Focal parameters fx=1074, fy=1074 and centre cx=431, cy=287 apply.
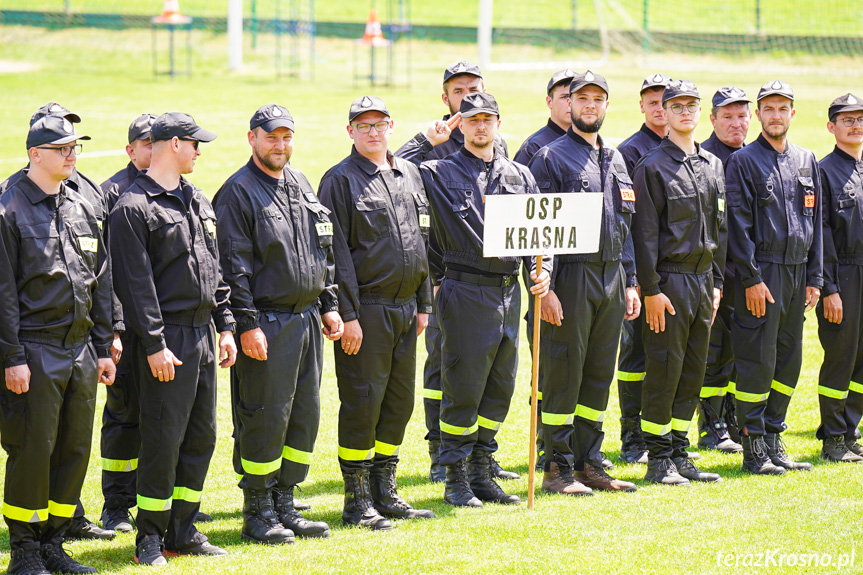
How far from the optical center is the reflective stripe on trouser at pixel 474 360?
23.1 ft

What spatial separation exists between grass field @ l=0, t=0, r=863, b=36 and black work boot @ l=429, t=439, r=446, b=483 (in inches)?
1019

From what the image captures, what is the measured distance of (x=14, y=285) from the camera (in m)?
5.56

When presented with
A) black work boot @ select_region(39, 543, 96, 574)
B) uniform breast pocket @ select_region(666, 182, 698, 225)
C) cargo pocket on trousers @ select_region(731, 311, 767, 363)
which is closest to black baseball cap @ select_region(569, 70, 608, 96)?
uniform breast pocket @ select_region(666, 182, 698, 225)

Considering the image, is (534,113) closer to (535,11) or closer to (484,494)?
(535,11)

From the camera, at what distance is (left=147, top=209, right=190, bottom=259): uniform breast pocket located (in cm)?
598

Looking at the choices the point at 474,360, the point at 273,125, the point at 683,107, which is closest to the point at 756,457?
the point at 474,360

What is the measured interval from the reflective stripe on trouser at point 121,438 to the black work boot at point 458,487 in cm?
205

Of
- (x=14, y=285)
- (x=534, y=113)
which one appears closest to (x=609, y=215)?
(x=14, y=285)

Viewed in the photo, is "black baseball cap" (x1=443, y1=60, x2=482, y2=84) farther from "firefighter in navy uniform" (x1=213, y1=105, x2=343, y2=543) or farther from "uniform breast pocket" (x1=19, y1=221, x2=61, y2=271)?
"uniform breast pocket" (x1=19, y1=221, x2=61, y2=271)

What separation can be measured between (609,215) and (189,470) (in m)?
3.27

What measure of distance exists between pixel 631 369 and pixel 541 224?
7.46 ft

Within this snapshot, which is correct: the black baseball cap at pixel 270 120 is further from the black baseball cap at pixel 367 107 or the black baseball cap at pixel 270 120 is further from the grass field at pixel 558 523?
the grass field at pixel 558 523

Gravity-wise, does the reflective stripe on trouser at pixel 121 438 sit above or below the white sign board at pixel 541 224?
below

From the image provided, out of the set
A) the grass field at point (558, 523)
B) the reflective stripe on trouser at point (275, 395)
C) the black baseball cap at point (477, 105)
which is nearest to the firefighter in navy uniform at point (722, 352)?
the grass field at point (558, 523)
